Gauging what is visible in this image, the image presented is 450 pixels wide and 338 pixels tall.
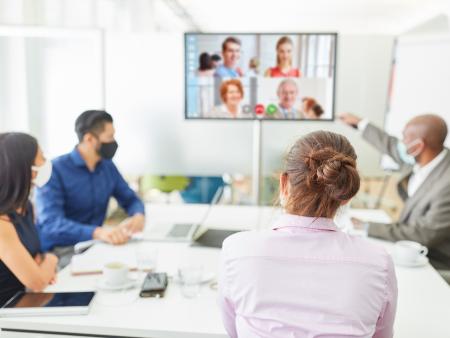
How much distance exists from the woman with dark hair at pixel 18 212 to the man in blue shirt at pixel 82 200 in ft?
0.77

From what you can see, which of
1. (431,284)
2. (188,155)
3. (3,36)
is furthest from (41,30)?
(431,284)

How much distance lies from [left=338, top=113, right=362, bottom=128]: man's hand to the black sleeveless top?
5.94ft

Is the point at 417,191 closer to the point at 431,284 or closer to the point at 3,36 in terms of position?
the point at 431,284

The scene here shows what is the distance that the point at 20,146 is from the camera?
1.57 metres

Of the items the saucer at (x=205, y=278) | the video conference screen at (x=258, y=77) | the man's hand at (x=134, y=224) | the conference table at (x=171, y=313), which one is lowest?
the conference table at (x=171, y=313)

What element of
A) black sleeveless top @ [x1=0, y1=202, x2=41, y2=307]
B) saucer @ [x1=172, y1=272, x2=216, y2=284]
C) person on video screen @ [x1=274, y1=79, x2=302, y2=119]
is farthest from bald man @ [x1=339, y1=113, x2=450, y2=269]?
black sleeveless top @ [x1=0, y1=202, x2=41, y2=307]

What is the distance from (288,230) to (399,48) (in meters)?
2.52

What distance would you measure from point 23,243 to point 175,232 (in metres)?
0.70

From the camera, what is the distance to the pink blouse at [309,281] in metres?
1.02

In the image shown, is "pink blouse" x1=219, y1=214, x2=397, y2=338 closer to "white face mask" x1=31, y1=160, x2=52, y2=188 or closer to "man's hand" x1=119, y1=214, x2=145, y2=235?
"white face mask" x1=31, y1=160, x2=52, y2=188

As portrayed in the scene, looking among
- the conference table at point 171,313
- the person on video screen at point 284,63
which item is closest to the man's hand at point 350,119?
the person on video screen at point 284,63

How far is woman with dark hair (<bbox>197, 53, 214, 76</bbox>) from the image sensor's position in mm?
2438

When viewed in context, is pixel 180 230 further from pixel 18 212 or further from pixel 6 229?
pixel 6 229

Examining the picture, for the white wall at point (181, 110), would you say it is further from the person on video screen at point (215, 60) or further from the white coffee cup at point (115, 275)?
the white coffee cup at point (115, 275)
